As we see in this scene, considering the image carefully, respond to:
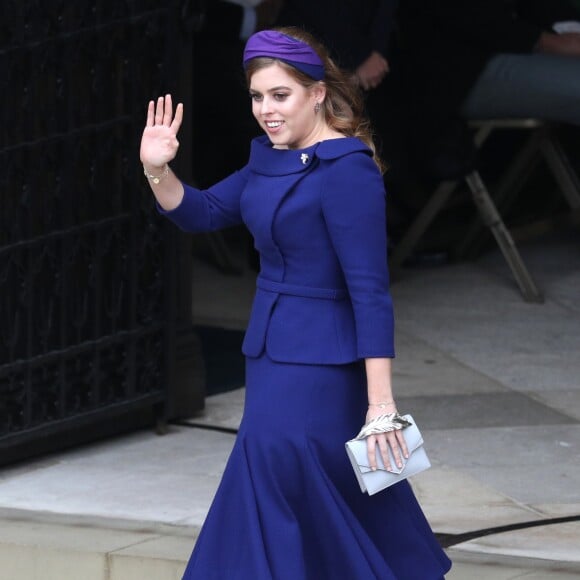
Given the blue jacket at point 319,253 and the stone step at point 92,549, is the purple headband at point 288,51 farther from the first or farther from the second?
the stone step at point 92,549

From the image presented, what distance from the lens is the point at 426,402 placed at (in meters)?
7.11

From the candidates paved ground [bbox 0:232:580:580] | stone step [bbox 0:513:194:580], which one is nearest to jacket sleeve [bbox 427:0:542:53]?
paved ground [bbox 0:232:580:580]

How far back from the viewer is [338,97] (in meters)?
4.18

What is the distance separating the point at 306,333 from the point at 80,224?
2.18 meters

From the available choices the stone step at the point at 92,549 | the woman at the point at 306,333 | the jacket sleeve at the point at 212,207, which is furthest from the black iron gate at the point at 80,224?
the woman at the point at 306,333

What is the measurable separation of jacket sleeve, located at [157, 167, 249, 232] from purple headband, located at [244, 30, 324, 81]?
0.35 m

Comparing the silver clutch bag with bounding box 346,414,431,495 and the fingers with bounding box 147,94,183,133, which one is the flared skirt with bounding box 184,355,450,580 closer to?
the silver clutch bag with bounding box 346,414,431,495

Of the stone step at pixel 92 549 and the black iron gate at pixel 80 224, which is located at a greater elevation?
the black iron gate at pixel 80 224

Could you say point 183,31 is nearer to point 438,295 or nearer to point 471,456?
point 471,456

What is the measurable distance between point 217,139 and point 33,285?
3.79m

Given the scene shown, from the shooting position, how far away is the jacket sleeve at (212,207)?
4.30m

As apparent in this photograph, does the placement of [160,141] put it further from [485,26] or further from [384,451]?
[485,26]

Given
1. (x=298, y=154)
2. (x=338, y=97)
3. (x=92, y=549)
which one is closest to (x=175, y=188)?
(x=298, y=154)

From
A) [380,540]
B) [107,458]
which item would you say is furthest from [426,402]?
[380,540]
